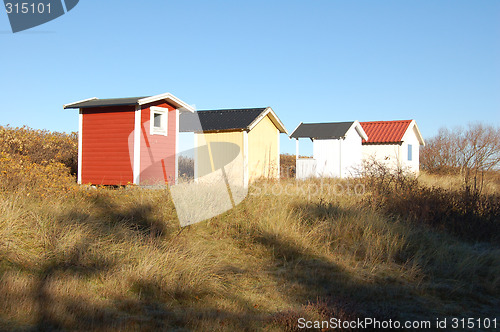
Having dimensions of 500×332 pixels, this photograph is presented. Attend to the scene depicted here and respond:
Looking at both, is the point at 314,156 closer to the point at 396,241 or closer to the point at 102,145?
the point at 102,145

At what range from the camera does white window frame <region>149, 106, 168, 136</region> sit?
50.5ft

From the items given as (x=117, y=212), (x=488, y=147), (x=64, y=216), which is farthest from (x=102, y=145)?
(x=488, y=147)

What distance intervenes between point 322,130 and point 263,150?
6220 millimetres

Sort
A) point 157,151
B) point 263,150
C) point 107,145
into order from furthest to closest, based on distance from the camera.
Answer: point 263,150
point 157,151
point 107,145

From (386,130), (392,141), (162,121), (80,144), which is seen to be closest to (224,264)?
(162,121)

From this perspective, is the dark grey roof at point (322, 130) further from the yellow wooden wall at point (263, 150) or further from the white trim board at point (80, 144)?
the white trim board at point (80, 144)

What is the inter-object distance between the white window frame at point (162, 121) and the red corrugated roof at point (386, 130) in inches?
660

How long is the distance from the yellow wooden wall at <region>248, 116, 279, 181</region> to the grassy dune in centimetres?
925

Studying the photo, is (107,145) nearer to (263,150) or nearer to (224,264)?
(263,150)

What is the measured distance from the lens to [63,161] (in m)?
16.7

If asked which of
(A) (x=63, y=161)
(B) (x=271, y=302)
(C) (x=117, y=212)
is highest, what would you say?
(A) (x=63, y=161)

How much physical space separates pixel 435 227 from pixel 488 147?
1773 centimetres

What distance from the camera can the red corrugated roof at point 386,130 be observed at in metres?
28.4

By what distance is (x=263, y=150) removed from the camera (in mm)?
20188
